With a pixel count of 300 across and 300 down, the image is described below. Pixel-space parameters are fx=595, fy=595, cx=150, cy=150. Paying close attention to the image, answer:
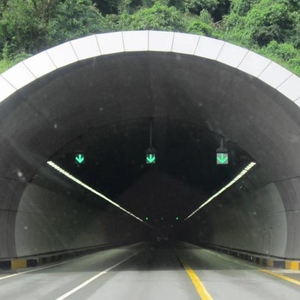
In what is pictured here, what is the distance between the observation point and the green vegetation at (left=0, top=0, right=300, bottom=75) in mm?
40062

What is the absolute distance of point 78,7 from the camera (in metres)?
44.8

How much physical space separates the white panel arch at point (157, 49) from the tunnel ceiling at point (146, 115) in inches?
12.0

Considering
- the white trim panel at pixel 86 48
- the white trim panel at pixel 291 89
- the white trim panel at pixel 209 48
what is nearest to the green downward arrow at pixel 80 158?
the white trim panel at pixel 86 48

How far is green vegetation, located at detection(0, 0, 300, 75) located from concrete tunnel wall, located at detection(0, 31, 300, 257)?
957 cm

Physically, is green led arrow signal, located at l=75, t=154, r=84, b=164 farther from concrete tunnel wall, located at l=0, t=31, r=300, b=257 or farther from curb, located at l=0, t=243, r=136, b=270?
curb, located at l=0, t=243, r=136, b=270

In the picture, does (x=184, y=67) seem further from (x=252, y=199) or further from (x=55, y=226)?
(x=55, y=226)

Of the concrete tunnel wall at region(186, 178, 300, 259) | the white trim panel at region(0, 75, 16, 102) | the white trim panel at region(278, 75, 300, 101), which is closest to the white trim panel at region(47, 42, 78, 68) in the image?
the white trim panel at region(0, 75, 16, 102)

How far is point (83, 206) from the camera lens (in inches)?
1591

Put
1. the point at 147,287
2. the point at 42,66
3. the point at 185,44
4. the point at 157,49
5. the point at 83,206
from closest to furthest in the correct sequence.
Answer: the point at 147,287, the point at 42,66, the point at 185,44, the point at 157,49, the point at 83,206

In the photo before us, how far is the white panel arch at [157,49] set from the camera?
1727cm

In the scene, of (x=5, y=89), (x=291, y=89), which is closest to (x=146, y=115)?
(x=5, y=89)

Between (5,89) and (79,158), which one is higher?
(5,89)

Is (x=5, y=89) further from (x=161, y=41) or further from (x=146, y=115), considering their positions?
(x=146, y=115)

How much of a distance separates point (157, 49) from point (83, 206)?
24258 millimetres
